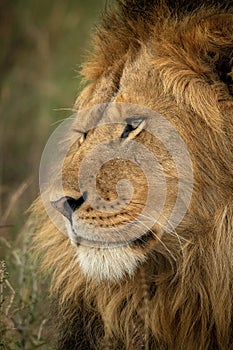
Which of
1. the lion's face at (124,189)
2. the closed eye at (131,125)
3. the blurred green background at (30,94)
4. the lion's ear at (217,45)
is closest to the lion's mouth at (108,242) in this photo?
the lion's face at (124,189)

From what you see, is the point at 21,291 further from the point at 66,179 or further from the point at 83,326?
the point at 66,179

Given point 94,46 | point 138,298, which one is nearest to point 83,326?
point 138,298

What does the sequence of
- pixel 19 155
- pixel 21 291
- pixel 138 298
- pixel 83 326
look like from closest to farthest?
pixel 138 298
pixel 83 326
pixel 21 291
pixel 19 155

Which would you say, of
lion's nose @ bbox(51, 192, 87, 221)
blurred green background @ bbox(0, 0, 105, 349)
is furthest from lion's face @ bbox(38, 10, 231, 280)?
blurred green background @ bbox(0, 0, 105, 349)

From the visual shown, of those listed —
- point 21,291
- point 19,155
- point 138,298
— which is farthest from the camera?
point 19,155

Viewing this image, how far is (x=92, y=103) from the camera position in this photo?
3.60 metres

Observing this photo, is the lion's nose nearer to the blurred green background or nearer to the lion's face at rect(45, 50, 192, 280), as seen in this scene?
the lion's face at rect(45, 50, 192, 280)

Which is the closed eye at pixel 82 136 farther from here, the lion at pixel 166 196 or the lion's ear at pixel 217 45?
the lion's ear at pixel 217 45

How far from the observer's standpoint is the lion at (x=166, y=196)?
3.21m

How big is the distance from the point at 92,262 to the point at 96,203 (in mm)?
225

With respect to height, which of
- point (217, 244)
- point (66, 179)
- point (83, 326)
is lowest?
point (83, 326)

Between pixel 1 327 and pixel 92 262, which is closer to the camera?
pixel 92 262

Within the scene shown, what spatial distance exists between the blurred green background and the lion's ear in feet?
4.72

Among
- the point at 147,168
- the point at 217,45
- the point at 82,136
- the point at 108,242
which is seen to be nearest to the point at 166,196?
the point at 147,168
